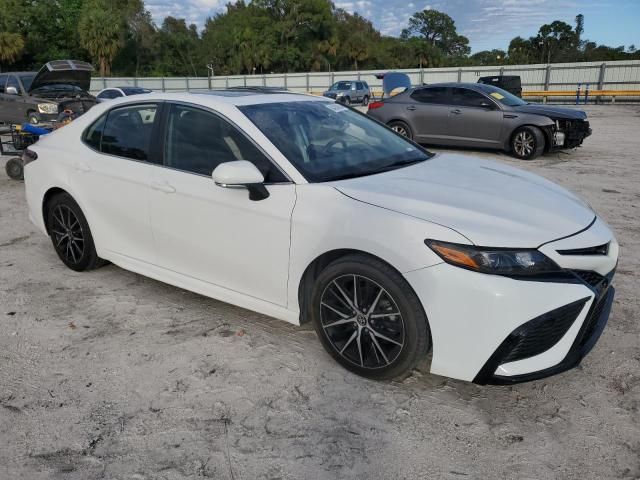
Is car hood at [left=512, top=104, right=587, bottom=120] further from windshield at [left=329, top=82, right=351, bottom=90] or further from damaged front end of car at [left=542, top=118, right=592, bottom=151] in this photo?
windshield at [left=329, top=82, right=351, bottom=90]

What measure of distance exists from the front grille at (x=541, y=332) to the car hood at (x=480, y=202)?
344 mm

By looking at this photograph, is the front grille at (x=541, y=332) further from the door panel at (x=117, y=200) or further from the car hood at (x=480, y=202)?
the door panel at (x=117, y=200)

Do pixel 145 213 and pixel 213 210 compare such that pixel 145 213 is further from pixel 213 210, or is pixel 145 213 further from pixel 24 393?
pixel 24 393

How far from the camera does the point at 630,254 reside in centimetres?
511

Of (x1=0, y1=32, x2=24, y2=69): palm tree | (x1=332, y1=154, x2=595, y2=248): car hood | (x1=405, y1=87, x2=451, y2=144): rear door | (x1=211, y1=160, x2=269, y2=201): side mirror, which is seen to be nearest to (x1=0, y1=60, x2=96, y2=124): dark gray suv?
(x1=405, y1=87, x2=451, y2=144): rear door

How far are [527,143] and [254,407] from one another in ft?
32.2

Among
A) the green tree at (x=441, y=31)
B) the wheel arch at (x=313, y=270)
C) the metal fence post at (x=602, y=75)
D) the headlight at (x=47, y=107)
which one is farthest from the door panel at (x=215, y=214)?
the green tree at (x=441, y=31)

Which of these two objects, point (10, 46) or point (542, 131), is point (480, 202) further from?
point (10, 46)

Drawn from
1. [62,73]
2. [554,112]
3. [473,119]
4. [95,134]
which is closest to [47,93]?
[62,73]

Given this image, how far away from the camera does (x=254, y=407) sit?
2.87 metres

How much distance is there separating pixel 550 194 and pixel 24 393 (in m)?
3.31

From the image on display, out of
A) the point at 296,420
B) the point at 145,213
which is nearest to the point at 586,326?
the point at 296,420

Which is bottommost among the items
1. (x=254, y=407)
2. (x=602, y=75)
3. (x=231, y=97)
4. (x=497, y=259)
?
(x=254, y=407)

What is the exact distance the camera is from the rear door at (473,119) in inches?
447
